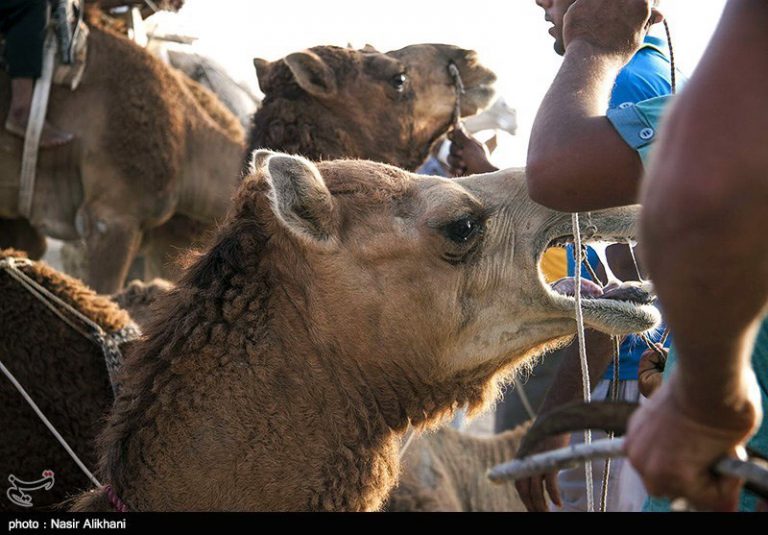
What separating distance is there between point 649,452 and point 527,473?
0.25 metres

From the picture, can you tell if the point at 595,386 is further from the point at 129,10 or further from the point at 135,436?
the point at 129,10

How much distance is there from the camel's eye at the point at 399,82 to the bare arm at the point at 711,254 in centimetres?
434

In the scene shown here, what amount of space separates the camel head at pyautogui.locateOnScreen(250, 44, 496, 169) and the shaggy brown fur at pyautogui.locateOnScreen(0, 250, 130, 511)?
1.68 m

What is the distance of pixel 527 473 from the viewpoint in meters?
1.67

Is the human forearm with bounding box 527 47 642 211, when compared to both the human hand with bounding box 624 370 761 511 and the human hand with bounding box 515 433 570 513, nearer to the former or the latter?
the human hand with bounding box 624 370 761 511

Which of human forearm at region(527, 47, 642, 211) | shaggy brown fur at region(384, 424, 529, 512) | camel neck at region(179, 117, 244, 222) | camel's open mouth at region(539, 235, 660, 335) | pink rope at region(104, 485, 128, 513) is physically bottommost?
shaggy brown fur at region(384, 424, 529, 512)

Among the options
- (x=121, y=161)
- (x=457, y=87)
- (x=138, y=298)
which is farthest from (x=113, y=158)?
(x=457, y=87)

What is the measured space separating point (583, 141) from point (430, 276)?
3.34 feet

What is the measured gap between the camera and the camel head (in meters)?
5.59

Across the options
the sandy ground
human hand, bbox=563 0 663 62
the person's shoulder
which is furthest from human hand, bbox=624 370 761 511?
the sandy ground

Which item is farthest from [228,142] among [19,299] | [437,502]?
[19,299]

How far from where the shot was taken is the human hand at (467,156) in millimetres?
5152

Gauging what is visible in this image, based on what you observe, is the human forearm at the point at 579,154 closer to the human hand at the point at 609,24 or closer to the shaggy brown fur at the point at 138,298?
the human hand at the point at 609,24

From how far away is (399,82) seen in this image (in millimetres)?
5785
